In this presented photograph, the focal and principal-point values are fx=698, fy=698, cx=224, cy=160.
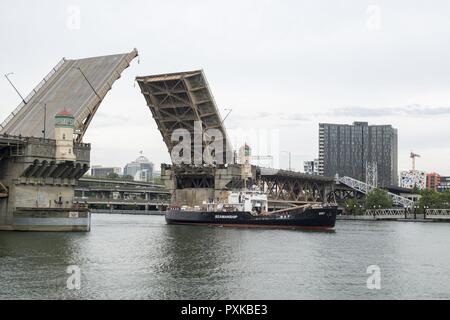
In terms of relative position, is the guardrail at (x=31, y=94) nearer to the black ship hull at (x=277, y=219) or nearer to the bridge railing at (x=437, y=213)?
the black ship hull at (x=277, y=219)

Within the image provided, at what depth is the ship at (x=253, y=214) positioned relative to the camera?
194 ft

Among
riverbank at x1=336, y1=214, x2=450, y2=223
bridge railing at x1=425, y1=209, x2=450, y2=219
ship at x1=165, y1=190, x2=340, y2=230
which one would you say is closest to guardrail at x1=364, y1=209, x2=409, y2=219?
riverbank at x1=336, y1=214, x2=450, y2=223

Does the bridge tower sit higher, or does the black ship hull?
the bridge tower

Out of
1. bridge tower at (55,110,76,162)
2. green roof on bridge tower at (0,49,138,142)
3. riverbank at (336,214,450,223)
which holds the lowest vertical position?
riverbank at (336,214,450,223)

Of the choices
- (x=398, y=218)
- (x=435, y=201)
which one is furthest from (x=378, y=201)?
(x=435, y=201)

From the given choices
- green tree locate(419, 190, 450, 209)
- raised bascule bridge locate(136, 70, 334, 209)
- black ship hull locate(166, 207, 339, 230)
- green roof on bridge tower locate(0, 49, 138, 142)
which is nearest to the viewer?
green roof on bridge tower locate(0, 49, 138, 142)

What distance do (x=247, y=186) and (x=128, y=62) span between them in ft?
82.5

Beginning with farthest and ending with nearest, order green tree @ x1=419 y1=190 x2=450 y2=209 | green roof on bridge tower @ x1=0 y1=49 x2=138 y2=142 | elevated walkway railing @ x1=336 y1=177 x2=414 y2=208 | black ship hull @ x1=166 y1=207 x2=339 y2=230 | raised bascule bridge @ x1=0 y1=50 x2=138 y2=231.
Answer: elevated walkway railing @ x1=336 y1=177 x2=414 y2=208
green tree @ x1=419 y1=190 x2=450 y2=209
black ship hull @ x1=166 y1=207 x2=339 y2=230
green roof on bridge tower @ x1=0 y1=49 x2=138 y2=142
raised bascule bridge @ x1=0 y1=50 x2=138 y2=231

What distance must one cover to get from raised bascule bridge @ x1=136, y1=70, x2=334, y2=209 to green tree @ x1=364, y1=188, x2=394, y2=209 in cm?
1737

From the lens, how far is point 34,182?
43938 mm

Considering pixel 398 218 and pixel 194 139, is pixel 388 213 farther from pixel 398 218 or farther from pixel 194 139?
pixel 194 139

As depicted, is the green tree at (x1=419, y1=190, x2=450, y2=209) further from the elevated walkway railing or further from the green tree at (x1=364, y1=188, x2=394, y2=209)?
the elevated walkway railing

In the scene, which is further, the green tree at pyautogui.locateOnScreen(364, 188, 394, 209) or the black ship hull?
the green tree at pyautogui.locateOnScreen(364, 188, 394, 209)

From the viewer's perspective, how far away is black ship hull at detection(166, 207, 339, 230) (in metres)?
59.0
